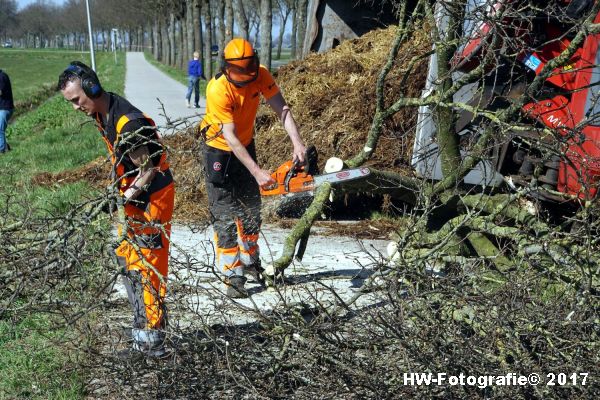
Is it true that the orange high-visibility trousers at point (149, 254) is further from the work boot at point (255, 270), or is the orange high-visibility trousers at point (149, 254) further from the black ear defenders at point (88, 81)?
the work boot at point (255, 270)

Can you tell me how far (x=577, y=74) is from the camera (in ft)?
17.9

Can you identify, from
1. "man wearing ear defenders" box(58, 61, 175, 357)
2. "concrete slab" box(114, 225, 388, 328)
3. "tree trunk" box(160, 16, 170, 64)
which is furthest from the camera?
"tree trunk" box(160, 16, 170, 64)

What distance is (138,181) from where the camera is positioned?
3.69 meters

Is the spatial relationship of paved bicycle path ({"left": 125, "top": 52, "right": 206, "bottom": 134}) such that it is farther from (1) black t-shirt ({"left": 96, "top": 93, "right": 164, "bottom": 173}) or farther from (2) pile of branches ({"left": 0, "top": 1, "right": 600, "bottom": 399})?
(2) pile of branches ({"left": 0, "top": 1, "right": 600, "bottom": 399})

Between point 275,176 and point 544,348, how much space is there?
2533 millimetres

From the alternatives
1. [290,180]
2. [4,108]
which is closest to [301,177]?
[290,180]

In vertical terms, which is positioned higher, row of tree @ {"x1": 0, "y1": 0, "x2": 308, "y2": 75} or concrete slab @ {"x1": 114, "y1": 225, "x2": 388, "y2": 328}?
row of tree @ {"x1": 0, "y1": 0, "x2": 308, "y2": 75}

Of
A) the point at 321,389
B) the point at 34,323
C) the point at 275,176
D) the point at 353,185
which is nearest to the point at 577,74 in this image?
the point at 353,185

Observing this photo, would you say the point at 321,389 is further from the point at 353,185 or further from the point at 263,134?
the point at 263,134

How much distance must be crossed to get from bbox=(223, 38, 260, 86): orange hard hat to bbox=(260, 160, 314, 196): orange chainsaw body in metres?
0.72

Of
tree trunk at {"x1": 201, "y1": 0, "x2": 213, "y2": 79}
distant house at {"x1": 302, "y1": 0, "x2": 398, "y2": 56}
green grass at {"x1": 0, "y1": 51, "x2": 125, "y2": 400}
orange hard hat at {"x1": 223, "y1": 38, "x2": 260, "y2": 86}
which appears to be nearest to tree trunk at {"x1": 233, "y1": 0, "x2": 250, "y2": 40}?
tree trunk at {"x1": 201, "y1": 0, "x2": 213, "y2": 79}

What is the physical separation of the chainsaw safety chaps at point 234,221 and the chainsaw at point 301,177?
0.26m

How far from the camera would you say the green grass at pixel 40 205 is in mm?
3705

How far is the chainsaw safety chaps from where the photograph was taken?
5.19 meters
